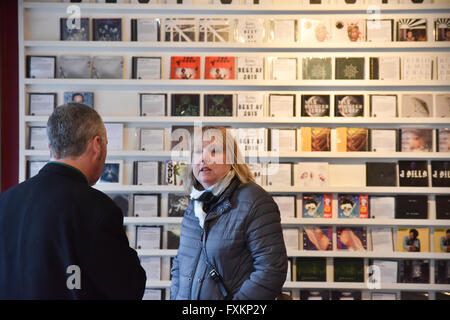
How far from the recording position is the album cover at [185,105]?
364cm

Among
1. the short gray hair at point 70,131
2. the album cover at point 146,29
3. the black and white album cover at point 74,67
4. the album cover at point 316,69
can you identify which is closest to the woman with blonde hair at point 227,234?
the short gray hair at point 70,131

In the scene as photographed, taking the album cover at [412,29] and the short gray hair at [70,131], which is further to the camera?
the album cover at [412,29]

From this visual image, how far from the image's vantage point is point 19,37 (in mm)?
3639

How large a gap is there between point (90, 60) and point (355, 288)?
9.82ft

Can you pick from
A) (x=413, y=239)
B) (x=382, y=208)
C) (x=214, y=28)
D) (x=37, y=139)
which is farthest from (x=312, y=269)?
(x=37, y=139)

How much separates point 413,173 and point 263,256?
7.09 feet

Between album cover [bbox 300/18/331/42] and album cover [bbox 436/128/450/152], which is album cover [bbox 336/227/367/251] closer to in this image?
album cover [bbox 436/128/450/152]

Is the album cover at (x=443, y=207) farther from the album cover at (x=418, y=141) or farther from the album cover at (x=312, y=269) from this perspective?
the album cover at (x=312, y=269)

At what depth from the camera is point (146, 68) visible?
12.0ft

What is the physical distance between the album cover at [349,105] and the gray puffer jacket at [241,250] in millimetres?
1787

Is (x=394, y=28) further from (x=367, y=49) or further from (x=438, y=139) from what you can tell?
(x=438, y=139)

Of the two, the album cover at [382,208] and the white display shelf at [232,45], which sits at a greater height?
the white display shelf at [232,45]

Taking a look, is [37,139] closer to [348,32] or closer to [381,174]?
[348,32]
